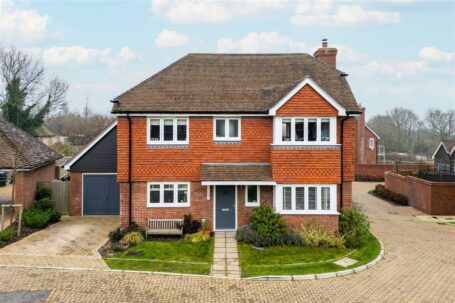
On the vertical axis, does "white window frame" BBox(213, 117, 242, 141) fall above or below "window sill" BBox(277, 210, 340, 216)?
above

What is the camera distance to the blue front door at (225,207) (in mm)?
18781

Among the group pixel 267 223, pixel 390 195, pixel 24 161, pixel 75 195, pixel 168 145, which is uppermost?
pixel 168 145

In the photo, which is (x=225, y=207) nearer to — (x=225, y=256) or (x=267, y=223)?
(x=267, y=223)

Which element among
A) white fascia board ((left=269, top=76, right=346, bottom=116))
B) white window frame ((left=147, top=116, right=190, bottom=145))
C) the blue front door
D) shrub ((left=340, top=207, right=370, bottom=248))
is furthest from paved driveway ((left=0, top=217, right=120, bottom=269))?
shrub ((left=340, top=207, right=370, bottom=248))

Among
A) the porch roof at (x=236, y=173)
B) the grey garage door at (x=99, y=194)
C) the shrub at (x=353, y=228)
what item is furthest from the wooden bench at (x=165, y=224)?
the shrub at (x=353, y=228)

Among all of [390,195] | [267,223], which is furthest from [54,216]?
[390,195]

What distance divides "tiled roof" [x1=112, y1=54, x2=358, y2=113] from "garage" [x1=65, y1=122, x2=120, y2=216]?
4.36 m

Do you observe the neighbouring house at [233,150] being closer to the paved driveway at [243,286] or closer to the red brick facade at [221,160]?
the red brick facade at [221,160]

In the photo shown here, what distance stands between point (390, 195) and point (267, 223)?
18.6 m

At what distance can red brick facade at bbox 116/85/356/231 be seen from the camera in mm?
17797

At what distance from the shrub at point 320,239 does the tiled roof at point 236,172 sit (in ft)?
9.48

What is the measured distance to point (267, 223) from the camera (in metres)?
17.1

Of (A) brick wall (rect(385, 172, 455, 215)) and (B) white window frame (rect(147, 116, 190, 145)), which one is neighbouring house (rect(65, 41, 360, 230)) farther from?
(A) brick wall (rect(385, 172, 455, 215))

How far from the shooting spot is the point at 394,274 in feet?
46.4
